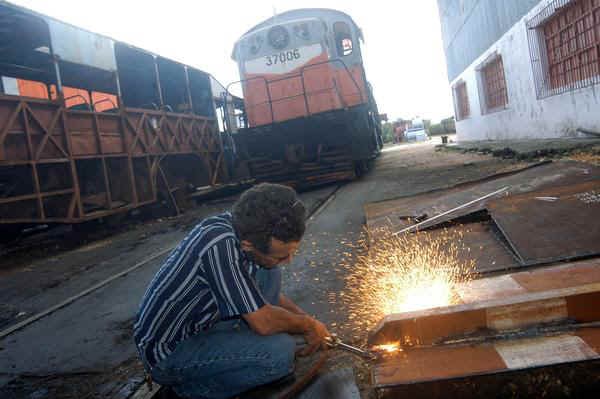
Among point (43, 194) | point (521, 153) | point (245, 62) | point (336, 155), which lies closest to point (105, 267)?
point (43, 194)

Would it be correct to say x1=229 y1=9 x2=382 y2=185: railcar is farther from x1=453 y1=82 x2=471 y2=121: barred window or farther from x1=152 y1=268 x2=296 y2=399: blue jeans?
x1=453 y1=82 x2=471 y2=121: barred window

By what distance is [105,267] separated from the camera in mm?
5094

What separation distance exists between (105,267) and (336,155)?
17.4 feet

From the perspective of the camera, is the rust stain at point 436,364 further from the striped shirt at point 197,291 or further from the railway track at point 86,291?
the railway track at point 86,291

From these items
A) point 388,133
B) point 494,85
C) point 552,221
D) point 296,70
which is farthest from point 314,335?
point 388,133

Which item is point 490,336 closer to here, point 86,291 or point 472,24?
point 86,291

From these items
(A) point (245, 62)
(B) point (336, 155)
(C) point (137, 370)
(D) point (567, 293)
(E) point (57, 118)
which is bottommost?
(C) point (137, 370)

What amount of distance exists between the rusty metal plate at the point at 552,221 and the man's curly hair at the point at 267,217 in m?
1.71

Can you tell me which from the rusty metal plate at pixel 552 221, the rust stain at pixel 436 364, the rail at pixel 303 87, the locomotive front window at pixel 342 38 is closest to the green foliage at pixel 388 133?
the locomotive front window at pixel 342 38

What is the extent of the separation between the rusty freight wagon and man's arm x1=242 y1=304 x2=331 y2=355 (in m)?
5.12

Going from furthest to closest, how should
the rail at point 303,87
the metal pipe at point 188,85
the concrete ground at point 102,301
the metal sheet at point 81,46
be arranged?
the metal pipe at point 188,85, the rail at point 303,87, the metal sheet at point 81,46, the concrete ground at point 102,301

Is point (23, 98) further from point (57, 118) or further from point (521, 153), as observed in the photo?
point (521, 153)

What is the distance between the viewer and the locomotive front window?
388 inches

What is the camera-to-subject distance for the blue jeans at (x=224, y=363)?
1972 mm
